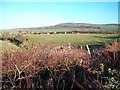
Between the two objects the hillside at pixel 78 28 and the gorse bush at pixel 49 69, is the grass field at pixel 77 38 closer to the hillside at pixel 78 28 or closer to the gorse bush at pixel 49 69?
the hillside at pixel 78 28

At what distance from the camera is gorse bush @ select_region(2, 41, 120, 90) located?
710 centimetres

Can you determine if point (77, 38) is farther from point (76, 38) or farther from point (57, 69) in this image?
point (57, 69)

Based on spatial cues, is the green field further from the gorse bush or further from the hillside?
the gorse bush

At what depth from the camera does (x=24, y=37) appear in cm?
1371

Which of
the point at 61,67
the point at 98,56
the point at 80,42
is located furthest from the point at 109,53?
the point at 80,42

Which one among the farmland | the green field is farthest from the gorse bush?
the green field

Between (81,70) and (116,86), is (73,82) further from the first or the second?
(116,86)

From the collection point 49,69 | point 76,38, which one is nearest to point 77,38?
point 76,38

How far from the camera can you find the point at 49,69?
7.62 metres

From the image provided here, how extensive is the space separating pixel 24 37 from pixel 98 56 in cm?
710

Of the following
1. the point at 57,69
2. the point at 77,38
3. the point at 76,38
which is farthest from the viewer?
the point at 76,38

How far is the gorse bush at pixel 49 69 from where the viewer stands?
7.10 meters

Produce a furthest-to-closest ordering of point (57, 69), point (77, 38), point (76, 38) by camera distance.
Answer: point (76, 38)
point (77, 38)
point (57, 69)

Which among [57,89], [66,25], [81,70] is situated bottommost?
[57,89]
